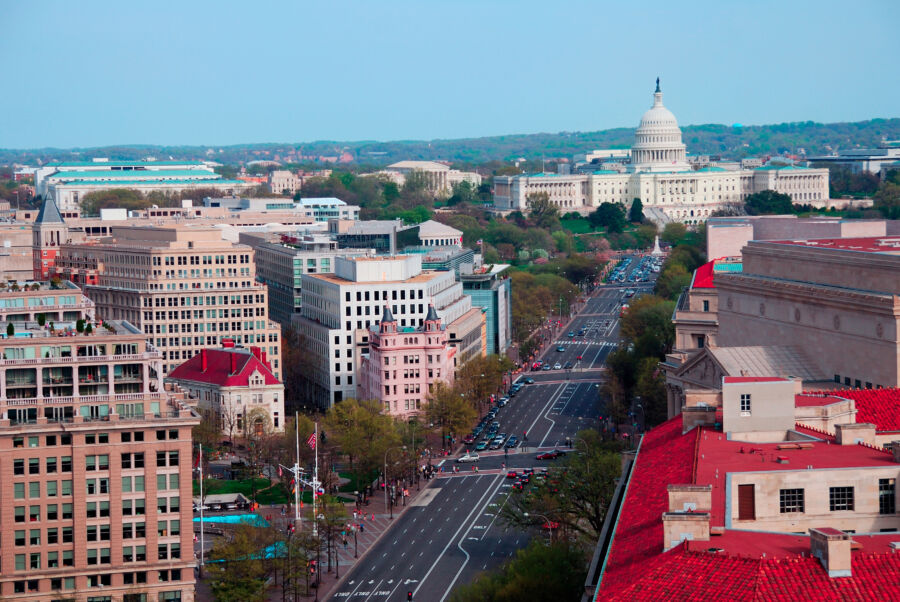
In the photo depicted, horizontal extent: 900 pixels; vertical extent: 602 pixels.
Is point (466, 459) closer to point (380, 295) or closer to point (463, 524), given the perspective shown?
point (463, 524)

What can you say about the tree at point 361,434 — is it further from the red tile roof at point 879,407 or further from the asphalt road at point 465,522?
the red tile roof at point 879,407

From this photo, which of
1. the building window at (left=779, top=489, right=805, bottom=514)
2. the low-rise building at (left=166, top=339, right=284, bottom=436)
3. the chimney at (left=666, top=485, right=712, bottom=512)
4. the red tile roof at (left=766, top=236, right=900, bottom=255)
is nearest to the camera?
the chimney at (left=666, top=485, right=712, bottom=512)

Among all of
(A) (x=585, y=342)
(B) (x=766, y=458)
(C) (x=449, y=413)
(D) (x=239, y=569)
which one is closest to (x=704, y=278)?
(C) (x=449, y=413)

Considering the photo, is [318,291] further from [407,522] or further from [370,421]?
[407,522]

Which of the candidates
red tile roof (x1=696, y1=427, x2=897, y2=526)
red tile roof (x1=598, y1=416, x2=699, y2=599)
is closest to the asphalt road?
red tile roof (x1=598, y1=416, x2=699, y2=599)

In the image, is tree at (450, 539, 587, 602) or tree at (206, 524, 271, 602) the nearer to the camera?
tree at (450, 539, 587, 602)

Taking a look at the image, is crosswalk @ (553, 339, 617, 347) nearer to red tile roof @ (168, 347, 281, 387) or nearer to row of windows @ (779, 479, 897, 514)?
red tile roof @ (168, 347, 281, 387)
